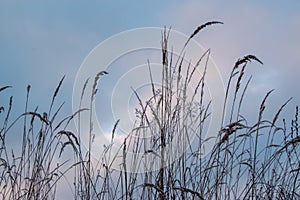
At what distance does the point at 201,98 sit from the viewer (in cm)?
212

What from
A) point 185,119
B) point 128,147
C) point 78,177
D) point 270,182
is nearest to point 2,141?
point 78,177

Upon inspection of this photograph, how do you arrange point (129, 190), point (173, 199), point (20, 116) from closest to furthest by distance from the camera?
point (173, 199) < point (129, 190) < point (20, 116)

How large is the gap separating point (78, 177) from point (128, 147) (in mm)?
293

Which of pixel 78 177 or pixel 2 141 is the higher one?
pixel 2 141

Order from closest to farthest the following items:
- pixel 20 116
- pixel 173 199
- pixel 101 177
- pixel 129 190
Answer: pixel 173 199, pixel 129 190, pixel 20 116, pixel 101 177

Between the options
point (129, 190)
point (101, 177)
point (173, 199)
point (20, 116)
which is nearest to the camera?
point (173, 199)

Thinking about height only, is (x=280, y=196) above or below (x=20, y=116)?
below

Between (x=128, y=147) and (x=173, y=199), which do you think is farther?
(x=128, y=147)

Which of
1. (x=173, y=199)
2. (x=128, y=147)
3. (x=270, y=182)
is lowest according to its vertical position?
(x=173, y=199)

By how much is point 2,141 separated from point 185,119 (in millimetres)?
935

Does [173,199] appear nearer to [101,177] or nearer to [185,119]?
[185,119]

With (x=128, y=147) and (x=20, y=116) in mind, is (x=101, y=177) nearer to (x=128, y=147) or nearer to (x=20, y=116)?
(x=128, y=147)

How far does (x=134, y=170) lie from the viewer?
2.21 meters

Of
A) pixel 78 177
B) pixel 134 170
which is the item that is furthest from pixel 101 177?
pixel 134 170
